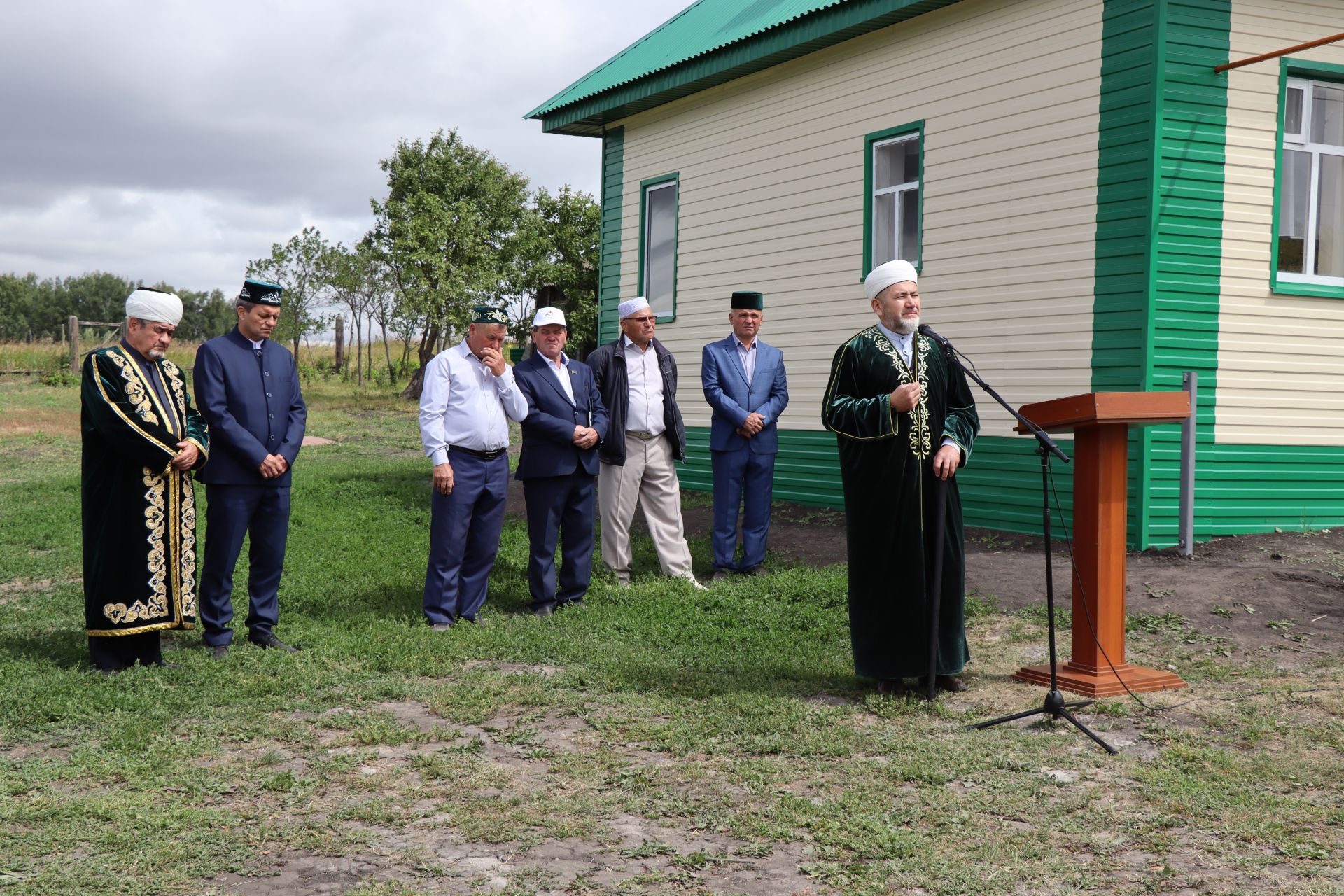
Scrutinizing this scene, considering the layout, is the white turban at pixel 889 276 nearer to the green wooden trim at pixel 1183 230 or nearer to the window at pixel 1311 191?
the green wooden trim at pixel 1183 230

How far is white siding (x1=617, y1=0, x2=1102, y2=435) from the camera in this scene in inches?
390

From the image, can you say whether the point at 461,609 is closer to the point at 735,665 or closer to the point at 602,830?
the point at 735,665

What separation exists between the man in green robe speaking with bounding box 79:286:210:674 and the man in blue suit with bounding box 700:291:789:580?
388cm

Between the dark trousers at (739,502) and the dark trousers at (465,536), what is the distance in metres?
1.94

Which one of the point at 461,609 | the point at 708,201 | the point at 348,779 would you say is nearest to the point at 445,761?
the point at 348,779

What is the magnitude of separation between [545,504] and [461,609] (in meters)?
0.87

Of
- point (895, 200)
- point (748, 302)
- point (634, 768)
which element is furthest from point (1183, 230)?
point (634, 768)

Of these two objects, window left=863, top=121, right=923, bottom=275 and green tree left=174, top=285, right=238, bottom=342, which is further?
green tree left=174, top=285, right=238, bottom=342

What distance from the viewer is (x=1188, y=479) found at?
9.08m

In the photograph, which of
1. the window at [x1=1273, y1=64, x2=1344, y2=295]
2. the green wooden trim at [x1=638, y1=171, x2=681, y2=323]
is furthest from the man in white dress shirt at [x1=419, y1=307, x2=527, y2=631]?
the green wooden trim at [x1=638, y1=171, x2=681, y2=323]

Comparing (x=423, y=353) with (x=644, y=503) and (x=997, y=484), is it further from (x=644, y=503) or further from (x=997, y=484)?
(x=644, y=503)

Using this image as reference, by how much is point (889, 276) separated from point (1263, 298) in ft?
17.1

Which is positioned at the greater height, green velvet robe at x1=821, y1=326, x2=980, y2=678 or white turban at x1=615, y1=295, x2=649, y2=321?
white turban at x1=615, y1=295, x2=649, y2=321

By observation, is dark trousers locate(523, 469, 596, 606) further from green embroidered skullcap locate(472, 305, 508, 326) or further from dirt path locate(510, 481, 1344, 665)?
dirt path locate(510, 481, 1344, 665)
